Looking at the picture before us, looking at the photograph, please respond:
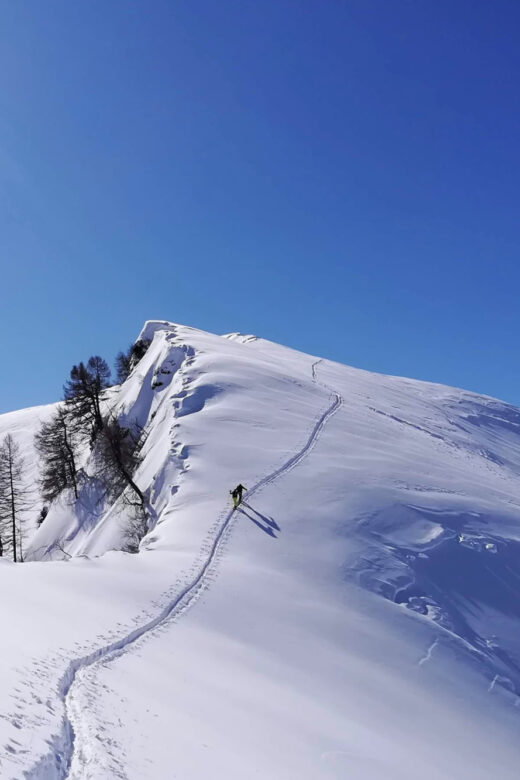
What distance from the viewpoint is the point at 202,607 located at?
52.1ft

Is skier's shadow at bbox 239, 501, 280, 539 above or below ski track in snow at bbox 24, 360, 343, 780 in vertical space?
above

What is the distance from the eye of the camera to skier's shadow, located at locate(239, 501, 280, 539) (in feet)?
72.5

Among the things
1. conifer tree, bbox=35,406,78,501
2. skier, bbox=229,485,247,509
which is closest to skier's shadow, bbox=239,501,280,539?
skier, bbox=229,485,247,509

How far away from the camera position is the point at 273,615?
1636cm

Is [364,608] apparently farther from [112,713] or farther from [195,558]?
[112,713]

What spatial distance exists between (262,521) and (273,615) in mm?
6503

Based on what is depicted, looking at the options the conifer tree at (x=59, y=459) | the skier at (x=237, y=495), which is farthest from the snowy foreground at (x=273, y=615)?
the conifer tree at (x=59, y=459)

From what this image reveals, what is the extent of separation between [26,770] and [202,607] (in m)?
9.93

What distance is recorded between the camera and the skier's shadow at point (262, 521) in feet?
72.5

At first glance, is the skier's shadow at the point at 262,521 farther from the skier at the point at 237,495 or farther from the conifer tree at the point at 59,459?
the conifer tree at the point at 59,459

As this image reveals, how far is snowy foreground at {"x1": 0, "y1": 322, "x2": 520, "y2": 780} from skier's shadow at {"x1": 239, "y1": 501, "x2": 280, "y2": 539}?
0.27ft

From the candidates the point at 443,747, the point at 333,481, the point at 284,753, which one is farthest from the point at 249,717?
the point at 333,481

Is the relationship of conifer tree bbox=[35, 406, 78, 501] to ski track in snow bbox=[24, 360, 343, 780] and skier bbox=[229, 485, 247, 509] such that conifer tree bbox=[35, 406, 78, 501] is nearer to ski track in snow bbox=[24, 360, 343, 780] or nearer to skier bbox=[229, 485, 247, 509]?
skier bbox=[229, 485, 247, 509]

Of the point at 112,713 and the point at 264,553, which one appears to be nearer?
the point at 112,713
